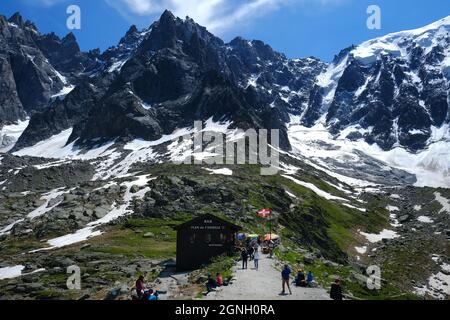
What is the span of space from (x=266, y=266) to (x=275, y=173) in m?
139

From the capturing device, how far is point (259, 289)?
36625 mm

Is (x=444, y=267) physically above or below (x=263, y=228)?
below

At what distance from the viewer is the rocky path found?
34375 millimetres

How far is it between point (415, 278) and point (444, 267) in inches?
684

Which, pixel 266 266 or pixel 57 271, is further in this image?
pixel 57 271

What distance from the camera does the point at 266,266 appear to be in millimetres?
48406

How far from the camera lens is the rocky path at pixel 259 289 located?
34.4 m
